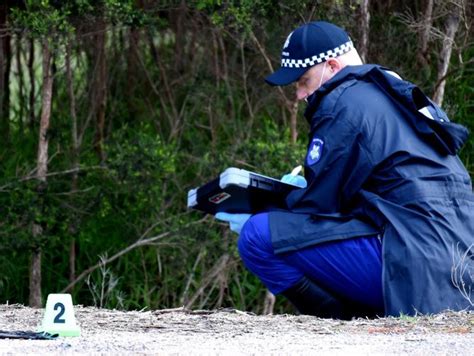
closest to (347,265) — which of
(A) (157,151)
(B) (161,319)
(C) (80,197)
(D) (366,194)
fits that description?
(D) (366,194)

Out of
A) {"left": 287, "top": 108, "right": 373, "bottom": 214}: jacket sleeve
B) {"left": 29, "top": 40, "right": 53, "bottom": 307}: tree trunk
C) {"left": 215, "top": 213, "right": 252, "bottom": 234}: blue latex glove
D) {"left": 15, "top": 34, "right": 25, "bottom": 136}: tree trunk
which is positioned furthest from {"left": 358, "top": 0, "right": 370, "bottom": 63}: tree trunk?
{"left": 15, "top": 34, "right": 25, "bottom": 136}: tree trunk

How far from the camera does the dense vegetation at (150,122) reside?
733cm

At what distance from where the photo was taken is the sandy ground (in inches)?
160

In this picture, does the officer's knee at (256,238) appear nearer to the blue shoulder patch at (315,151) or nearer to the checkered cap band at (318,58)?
the blue shoulder patch at (315,151)

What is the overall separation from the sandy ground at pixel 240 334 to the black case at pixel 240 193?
51 centimetres

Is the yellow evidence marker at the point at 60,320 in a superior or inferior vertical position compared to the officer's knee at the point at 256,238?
inferior

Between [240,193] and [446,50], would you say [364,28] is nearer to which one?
[446,50]

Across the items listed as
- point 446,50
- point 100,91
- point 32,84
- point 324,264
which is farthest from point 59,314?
point 32,84

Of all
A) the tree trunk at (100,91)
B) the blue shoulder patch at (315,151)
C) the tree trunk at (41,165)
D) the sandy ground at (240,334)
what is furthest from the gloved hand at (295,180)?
the tree trunk at (100,91)

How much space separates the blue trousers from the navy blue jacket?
59mm

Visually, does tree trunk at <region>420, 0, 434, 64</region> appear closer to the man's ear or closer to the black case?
the man's ear

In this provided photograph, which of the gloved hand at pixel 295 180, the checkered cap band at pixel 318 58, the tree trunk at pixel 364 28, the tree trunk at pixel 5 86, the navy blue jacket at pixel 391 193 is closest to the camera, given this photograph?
the navy blue jacket at pixel 391 193

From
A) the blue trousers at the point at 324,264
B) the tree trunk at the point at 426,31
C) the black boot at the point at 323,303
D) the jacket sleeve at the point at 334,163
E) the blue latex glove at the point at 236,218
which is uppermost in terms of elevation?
the tree trunk at the point at 426,31

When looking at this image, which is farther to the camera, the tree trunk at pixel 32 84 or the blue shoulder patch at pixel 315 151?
the tree trunk at pixel 32 84
